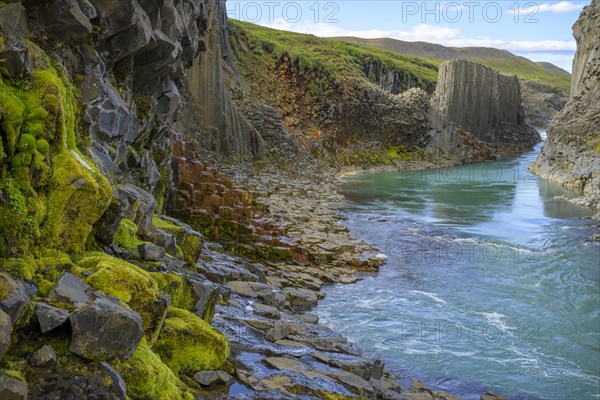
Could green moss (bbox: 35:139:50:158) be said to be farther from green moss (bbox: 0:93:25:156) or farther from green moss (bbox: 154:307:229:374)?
green moss (bbox: 154:307:229:374)

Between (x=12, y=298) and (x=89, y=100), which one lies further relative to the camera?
(x=89, y=100)

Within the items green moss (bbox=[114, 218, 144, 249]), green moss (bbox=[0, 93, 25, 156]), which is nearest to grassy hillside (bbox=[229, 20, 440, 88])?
green moss (bbox=[114, 218, 144, 249])

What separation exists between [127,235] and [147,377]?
3.28 metres

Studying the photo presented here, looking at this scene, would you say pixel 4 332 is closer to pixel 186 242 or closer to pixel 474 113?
pixel 186 242

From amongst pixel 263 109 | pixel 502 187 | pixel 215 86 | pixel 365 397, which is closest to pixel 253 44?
pixel 263 109

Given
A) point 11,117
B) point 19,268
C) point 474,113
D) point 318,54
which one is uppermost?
point 318,54

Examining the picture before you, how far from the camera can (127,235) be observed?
909cm

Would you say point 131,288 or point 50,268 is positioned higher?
point 50,268

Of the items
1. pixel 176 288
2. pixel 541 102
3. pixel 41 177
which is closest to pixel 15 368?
pixel 41 177

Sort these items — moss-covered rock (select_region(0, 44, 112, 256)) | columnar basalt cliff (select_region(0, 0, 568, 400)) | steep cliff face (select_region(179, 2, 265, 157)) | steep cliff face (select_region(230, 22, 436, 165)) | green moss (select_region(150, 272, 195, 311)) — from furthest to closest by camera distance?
1. steep cliff face (select_region(230, 22, 436, 165))
2. steep cliff face (select_region(179, 2, 265, 157))
3. green moss (select_region(150, 272, 195, 311))
4. moss-covered rock (select_region(0, 44, 112, 256))
5. columnar basalt cliff (select_region(0, 0, 568, 400))

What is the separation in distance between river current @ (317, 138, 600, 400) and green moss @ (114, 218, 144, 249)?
277 inches

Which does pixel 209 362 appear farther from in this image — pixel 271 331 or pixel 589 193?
pixel 589 193

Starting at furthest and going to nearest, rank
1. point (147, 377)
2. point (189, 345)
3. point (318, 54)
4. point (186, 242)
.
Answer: point (318, 54), point (186, 242), point (189, 345), point (147, 377)

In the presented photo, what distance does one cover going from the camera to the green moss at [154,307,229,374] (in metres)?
7.40
